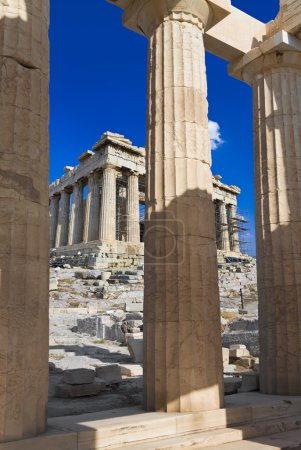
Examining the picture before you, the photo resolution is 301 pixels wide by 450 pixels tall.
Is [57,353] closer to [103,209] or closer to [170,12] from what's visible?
[170,12]

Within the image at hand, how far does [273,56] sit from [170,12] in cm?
333

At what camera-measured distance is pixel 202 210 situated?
820cm

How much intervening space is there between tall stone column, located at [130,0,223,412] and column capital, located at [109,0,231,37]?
2cm

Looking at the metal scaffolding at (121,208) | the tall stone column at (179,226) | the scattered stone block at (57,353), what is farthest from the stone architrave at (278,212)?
the metal scaffolding at (121,208)

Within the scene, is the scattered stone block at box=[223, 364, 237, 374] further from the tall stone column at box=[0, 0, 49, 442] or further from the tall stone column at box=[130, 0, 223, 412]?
the tall stone column at box=[0, 0, 49, 442]

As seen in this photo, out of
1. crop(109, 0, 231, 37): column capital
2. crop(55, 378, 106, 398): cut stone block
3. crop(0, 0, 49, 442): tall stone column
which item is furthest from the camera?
crop(55, 378, 106, 398): cut stone block

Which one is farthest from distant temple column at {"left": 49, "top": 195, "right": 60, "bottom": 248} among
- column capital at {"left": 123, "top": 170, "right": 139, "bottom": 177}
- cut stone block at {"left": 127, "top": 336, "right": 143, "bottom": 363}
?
cut stone block at {"left": 127, "top": 336, "right": 143, "bottom": 363}

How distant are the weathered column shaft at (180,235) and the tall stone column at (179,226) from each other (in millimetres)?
16

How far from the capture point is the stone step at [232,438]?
6.20 m

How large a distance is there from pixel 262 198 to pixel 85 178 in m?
41.8

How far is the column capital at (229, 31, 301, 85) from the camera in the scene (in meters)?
10.8

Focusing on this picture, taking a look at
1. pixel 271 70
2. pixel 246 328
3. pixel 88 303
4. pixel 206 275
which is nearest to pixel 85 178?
pixel 88 303

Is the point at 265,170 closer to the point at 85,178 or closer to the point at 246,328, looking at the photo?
the point at 246,328

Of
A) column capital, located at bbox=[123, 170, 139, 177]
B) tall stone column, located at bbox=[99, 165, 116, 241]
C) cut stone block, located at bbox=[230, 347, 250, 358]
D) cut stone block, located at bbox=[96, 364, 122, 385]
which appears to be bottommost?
cut stone block, located at bbox=[96, 364, 122, 385]
